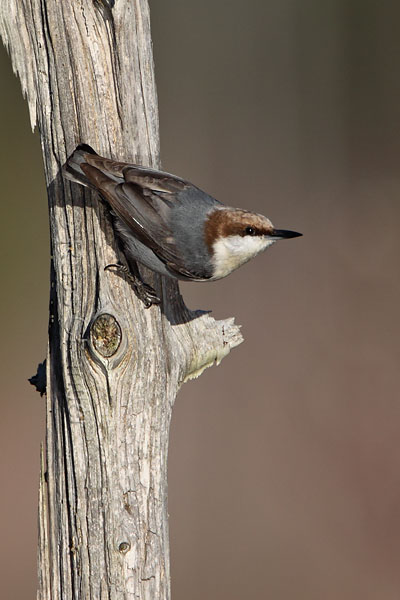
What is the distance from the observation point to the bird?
1415mm

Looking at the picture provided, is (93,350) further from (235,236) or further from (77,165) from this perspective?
(235,236)

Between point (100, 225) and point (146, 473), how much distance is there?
52cm

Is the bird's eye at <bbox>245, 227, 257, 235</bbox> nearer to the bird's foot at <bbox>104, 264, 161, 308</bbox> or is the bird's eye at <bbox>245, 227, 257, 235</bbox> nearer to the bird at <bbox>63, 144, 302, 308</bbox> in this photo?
the bird at <bbox>63, 144, 302, 308</bbox>

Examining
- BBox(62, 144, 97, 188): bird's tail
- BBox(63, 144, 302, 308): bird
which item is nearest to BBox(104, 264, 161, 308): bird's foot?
BBox(63, 144, 302, 308): bird

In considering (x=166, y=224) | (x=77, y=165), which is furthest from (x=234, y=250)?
(x=77, y=165)

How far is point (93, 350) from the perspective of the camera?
53.2 inches

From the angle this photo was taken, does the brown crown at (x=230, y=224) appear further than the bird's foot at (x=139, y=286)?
Yes

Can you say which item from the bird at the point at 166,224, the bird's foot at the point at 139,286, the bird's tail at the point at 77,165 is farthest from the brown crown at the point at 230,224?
the bird's tail at the point at 77,165

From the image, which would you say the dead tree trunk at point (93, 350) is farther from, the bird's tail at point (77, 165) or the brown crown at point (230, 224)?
the brown crown at point (230, 224)

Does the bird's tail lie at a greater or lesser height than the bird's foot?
greater

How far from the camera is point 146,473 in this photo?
142cm

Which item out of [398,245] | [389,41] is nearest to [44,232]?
Result: [398,245]

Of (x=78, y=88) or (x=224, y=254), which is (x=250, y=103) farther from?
(x=78, y=88)

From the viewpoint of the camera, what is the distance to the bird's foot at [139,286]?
4.75 feet
